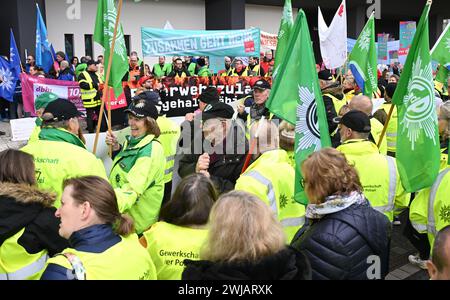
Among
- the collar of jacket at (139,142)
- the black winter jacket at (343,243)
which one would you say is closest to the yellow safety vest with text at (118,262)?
the black winter jacket at (343,243)

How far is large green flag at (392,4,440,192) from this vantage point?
350 centimetres

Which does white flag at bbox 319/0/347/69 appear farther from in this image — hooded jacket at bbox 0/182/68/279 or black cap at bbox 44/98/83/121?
hooded jacket at bbox 0/182/68/279

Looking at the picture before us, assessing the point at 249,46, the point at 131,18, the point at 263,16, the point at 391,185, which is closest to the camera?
the point at 391,185

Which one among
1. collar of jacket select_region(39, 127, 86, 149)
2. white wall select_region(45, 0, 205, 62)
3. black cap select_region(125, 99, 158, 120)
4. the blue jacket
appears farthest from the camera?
white wall select_region(45, 0, 205, 62)

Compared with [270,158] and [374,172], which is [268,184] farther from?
[374,172]

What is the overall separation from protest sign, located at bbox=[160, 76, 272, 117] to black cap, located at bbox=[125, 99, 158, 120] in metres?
4.26

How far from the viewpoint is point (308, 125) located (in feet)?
11.1

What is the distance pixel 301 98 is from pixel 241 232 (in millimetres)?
1719

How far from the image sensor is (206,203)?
248 centimetres

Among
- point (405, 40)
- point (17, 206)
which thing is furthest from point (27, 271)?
point (405, 40)

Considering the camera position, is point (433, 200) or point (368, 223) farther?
point (433, 200)

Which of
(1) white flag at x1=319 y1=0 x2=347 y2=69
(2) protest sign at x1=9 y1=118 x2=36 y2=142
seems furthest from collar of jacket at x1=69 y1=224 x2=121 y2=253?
(2) protest sign at x1=9 y1=118 x2=36 y2=142
